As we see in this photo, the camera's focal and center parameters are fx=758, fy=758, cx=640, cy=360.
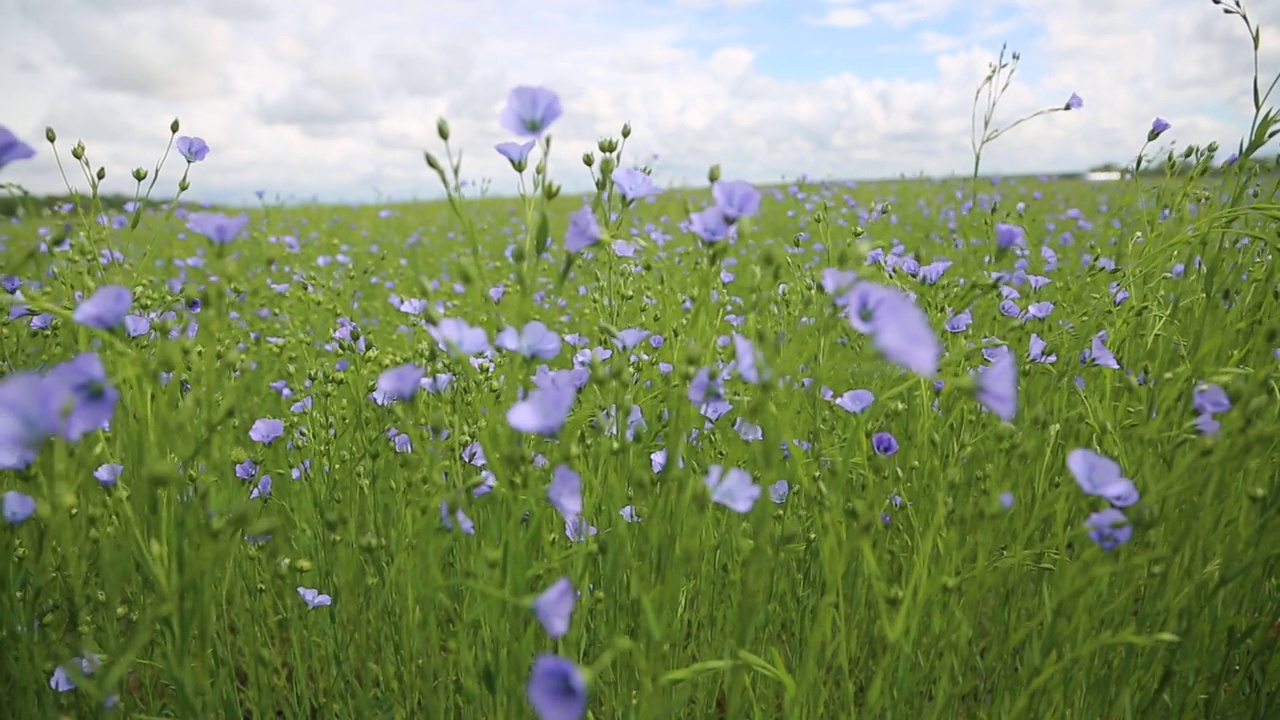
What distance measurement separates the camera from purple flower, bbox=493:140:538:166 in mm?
1473

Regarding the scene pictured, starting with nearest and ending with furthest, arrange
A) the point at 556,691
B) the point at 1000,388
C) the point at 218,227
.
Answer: the point at 556,691 → the point at 1000,388 → the point at 218,227

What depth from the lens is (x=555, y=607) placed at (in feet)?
3.14

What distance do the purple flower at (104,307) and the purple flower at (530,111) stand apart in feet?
2.30

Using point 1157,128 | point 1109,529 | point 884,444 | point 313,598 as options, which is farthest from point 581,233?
point 1157,128

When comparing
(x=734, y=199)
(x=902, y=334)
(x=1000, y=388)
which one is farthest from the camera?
(x=734, y=199)

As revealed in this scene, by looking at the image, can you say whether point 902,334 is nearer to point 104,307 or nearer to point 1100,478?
point 1100,478

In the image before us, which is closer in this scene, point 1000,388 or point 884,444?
point 1000,388

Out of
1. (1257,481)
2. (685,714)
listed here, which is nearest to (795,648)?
(685,714)

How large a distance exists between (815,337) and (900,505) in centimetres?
74

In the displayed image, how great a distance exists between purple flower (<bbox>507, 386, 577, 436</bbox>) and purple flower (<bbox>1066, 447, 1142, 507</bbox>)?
773 mm

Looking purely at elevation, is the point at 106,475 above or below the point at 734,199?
below

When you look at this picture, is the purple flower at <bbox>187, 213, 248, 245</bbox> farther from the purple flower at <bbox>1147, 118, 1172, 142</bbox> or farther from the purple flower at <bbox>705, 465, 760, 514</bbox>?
the purple flower at <bbox>1147, 118, 1172, 142</bbox>

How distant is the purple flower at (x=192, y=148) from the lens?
6.71ft

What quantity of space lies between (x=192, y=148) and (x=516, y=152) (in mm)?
1156
